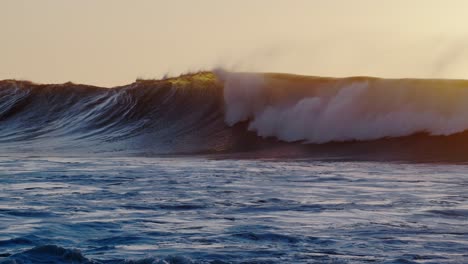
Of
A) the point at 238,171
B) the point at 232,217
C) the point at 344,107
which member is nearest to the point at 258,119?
the point at 344,107

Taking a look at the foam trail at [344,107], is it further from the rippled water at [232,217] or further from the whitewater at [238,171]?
the rippled water at [232,217]

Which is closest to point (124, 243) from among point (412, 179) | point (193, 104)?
point (412, 179)

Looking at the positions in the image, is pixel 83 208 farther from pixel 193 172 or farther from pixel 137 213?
pixel 193 172

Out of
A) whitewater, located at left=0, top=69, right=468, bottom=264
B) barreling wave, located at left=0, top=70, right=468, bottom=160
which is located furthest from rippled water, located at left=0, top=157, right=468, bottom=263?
barreling wave, located at left=0, top=70, right=468, bottom=160

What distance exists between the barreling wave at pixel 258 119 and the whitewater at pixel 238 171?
0.07m

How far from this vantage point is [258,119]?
24.5 metres

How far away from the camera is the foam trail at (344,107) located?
2206 cm

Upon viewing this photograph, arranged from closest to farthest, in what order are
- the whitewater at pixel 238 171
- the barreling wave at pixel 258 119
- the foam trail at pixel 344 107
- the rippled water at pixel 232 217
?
the rippled water at pixel 232 217 → the whitewater at pixel 238 171 → the barreling wave at pixel 258 119 → the foam trail at pixel 344 107

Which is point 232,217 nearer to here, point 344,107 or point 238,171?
point 238,171

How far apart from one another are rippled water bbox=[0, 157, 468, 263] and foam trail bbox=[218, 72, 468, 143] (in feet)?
26.9

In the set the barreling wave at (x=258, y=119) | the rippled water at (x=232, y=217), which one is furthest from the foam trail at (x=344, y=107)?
the rippled water at (x=232, y=217)

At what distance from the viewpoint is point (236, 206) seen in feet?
30.2

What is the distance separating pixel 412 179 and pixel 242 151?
29.5ft

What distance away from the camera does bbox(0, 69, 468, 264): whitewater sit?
6840mm
